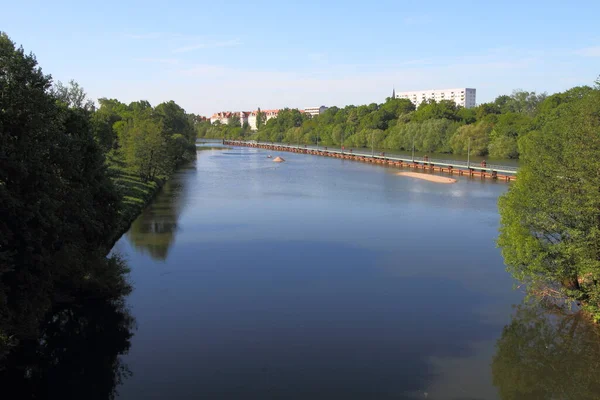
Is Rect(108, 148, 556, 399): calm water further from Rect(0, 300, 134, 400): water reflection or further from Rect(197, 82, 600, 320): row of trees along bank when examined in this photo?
Rect(197, 82, 600, 320): row of trees along bank

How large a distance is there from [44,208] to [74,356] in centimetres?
478

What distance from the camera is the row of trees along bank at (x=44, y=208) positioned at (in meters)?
11.3

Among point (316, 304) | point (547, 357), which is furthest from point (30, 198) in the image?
point (547, 357)

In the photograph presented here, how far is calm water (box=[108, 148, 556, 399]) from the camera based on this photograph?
13.2 metres

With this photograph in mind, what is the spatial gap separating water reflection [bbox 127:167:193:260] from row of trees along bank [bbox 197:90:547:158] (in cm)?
5299

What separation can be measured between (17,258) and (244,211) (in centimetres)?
2478

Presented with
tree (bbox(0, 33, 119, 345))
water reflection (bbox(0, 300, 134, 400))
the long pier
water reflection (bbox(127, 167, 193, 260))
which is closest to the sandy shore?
the long pier

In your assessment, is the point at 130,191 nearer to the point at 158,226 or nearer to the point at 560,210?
the point at 158,226

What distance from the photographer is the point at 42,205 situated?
1212 cm

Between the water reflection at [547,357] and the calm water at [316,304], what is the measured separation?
194 millimetres

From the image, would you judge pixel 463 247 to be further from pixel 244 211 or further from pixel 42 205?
pixel 42 205

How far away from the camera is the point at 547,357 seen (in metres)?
14.6

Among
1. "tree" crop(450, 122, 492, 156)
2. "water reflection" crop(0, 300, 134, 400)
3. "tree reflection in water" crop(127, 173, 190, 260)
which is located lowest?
"water reflection" crop(0, 300, 134, 400)

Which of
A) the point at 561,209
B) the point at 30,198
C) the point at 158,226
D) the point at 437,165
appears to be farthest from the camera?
the point at 437,165
